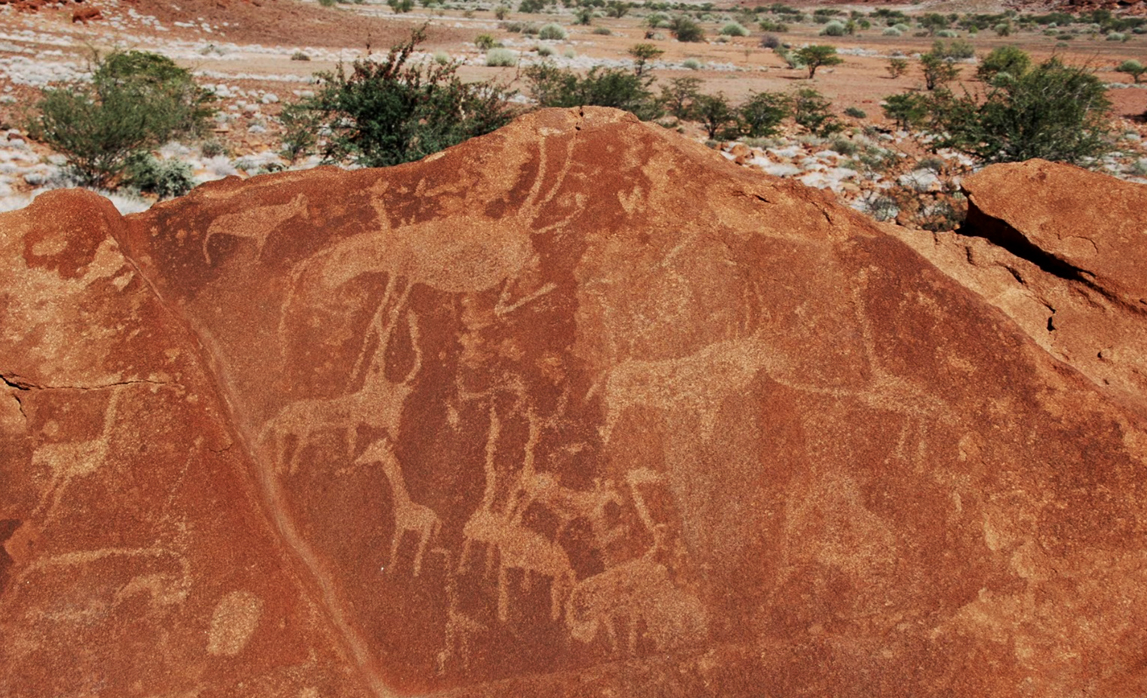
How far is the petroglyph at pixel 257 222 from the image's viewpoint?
3855mm

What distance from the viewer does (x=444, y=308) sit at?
143 inches

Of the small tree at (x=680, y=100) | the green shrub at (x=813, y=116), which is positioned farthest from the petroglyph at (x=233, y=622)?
the small tree at (x=680, y=100)

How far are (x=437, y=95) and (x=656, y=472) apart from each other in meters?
8.67

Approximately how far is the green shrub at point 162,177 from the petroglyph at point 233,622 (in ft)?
26.9

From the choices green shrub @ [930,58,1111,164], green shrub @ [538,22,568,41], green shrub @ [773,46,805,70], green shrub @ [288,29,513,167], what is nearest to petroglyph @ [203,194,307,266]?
green shrub @ [288,29,513,167]

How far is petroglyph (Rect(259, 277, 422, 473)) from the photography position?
11.1ft

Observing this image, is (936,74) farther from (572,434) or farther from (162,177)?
(572,434)

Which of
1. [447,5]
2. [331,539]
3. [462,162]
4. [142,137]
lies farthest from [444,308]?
[447,5]

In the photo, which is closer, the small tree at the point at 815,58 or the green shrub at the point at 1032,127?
the green shrub at the point at 1032,127

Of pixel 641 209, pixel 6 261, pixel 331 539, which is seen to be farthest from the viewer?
pixel 641 209

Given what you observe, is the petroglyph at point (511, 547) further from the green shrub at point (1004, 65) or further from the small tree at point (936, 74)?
the green shrub at point (1004, 65)

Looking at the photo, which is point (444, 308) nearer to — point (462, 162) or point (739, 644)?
point (462, 162)

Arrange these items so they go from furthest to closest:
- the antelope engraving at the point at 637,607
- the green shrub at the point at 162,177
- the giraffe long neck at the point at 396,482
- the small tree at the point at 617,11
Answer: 1. the small tree at the point at 617,11
2. the green shrub at the point at 162,177
3. the giraffe long neck at the point at 396,482
4. the antelope engraving at the point at 637,607

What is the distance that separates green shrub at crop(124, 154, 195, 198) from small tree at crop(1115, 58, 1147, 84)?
2743 cm
